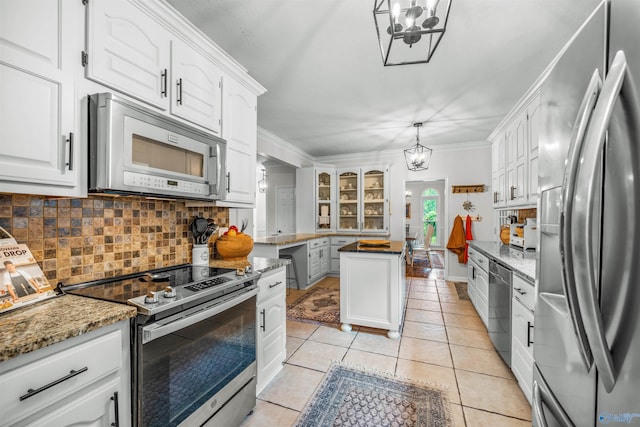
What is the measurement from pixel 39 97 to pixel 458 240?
523cm

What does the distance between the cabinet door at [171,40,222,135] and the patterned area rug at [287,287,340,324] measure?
92.0 inches

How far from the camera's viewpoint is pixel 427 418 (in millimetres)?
1688

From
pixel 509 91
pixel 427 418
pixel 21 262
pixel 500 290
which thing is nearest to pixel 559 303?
pixel 427 418

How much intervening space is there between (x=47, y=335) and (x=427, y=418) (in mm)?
1929

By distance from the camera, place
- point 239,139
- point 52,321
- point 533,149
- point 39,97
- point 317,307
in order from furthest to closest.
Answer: point 317,307
point 533,149
point 239,139
point 39,97
point 52,321

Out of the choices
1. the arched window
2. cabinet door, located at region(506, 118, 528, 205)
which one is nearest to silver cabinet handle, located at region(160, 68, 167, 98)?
cabinet door, located at region(506, 118, 528, 205)

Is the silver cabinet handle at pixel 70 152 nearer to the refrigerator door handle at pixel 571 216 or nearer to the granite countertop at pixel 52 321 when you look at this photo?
the granite countertop at pixel 52 321

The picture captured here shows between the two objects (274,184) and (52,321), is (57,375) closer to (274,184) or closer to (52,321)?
(52,321)

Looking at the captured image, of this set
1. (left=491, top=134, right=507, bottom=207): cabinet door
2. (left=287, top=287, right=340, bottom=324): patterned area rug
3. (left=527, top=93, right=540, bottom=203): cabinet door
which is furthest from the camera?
(left=491, top=134, right=507, bottom=207): cabinet door

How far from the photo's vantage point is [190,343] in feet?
4.12

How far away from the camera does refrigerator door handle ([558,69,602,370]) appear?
62 centimetres

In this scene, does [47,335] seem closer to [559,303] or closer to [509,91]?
[559,303]

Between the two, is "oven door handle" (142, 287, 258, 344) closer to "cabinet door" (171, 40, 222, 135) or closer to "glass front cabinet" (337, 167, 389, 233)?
"cabinet door" (171, 40, 222, 135)

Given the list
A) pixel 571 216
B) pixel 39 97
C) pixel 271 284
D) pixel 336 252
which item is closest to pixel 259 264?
pixel 271 284
